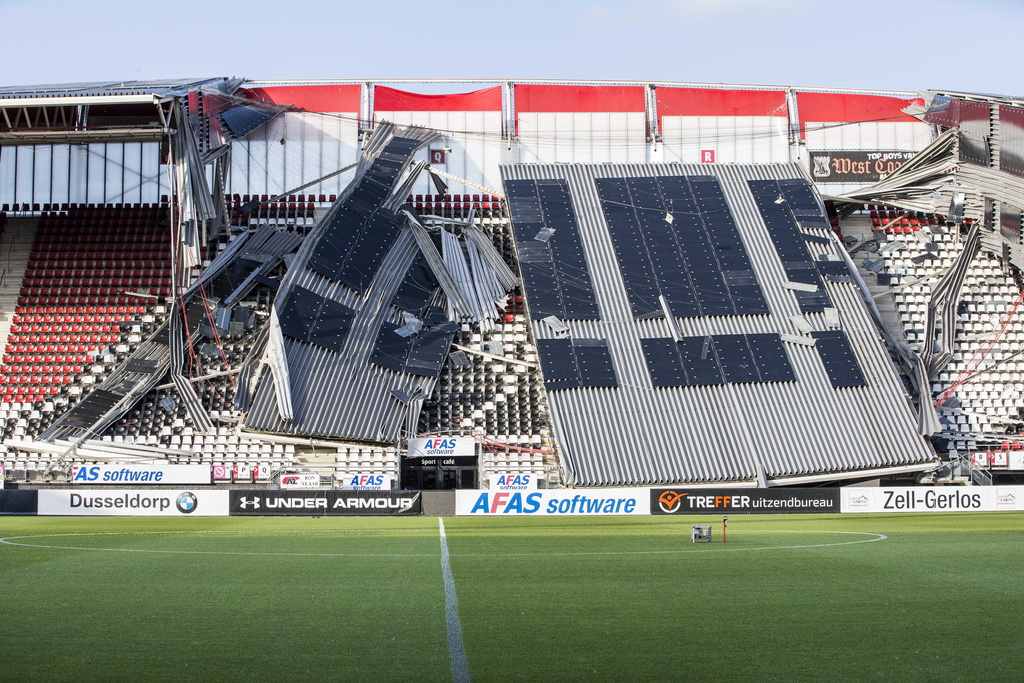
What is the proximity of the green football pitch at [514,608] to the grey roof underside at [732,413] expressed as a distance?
40.4 ft

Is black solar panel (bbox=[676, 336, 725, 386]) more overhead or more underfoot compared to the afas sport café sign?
more overhead

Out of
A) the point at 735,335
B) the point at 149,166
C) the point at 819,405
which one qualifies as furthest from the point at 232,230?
the point at 819,405

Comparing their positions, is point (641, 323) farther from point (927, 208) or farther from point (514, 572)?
point (514, 572)

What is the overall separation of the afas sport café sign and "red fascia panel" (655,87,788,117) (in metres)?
24.9

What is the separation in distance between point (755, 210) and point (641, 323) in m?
8.90

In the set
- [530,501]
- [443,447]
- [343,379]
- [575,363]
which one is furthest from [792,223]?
[343,379]

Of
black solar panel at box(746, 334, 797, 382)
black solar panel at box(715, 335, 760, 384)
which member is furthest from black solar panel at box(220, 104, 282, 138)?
black solar panel at box(746, 334, 797, 382)

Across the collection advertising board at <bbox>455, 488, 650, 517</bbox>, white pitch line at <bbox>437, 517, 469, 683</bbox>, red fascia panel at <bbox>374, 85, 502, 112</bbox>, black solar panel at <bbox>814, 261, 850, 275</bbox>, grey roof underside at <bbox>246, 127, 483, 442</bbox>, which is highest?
red fascia panel at <bbox>374, 85, 502, 112</bbox>

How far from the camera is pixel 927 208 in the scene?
156 ft

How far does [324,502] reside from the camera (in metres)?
32.3

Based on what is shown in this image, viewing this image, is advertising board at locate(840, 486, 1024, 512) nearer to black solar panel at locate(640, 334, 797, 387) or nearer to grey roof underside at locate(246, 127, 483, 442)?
black solar panel at locate(640, 334, 797, 387)

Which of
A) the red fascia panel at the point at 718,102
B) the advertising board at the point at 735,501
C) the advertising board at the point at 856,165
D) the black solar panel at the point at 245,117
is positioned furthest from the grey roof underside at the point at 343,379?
the advertising board at the point at 856,165

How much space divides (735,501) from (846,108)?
2780 cm

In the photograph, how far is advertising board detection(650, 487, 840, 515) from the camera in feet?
105
